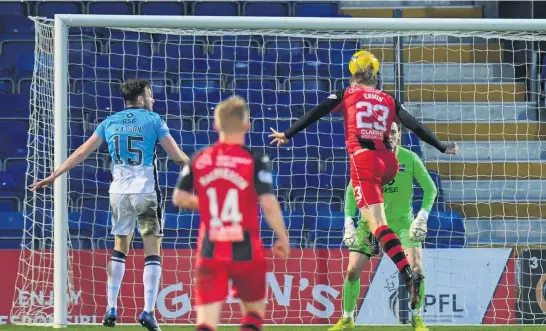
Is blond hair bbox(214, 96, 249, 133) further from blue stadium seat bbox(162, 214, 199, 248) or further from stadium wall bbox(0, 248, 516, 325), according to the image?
blue stadium seat bbox(162, 214, 199, 248)

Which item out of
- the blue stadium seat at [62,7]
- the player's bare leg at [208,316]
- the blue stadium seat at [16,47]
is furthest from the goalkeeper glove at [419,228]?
the blue stadium seat at [62,7]

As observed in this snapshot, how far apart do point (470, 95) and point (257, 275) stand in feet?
27.6

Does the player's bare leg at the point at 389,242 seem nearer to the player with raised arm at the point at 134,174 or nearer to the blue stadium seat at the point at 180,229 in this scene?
the player with raised arm at the point at 134,174

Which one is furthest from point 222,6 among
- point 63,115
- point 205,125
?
point 63,115

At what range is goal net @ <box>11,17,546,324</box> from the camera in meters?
10.6

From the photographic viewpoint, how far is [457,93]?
13594 millimetres

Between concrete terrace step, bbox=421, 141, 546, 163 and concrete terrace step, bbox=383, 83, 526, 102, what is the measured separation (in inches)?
21.0

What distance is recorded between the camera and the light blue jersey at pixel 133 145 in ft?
27.9

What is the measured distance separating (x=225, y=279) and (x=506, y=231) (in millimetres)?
7242

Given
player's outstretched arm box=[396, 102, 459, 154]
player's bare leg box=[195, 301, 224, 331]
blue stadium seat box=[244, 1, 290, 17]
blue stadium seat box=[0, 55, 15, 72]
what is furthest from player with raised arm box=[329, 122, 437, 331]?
blue stadium seat box=[0, 55, 15, 72]

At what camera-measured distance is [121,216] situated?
8547 mm

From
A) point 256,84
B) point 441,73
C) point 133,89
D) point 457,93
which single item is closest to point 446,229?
point 457,93

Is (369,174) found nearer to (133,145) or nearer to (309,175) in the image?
(133,145)

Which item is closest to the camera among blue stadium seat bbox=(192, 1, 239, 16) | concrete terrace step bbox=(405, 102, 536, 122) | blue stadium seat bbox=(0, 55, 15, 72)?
concrete terrace step bbox=(405, 102, 536, 122)
